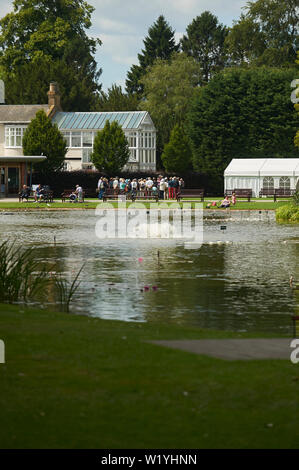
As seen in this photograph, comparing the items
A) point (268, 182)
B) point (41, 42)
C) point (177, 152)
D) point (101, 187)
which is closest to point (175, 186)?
point (101, 187)

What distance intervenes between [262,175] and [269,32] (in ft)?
81.0

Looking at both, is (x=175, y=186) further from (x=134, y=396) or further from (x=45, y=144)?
(x=134, y=396)

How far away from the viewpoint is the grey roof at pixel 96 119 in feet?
292

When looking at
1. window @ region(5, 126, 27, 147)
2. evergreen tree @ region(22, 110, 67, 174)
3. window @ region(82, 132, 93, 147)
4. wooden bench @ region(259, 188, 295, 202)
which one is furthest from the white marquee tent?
window @ region(5, 126, 27, 147)

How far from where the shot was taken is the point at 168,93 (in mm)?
99000

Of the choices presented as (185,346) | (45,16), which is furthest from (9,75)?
(185,346)

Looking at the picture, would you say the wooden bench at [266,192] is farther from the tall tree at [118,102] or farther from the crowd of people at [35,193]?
the tall tree at [118,102]

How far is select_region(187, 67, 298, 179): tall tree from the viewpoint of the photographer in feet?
276

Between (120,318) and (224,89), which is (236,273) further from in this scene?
(224,89)

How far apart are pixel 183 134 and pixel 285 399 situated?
81261 mm

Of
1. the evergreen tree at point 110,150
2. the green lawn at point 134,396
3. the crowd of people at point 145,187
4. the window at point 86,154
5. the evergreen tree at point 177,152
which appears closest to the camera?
the green lawn at point 134,396

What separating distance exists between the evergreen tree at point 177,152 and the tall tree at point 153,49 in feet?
97.1

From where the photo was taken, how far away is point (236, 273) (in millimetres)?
19266

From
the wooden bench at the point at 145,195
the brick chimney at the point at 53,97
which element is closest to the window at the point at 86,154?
the brick chimney at the point at 53,97
